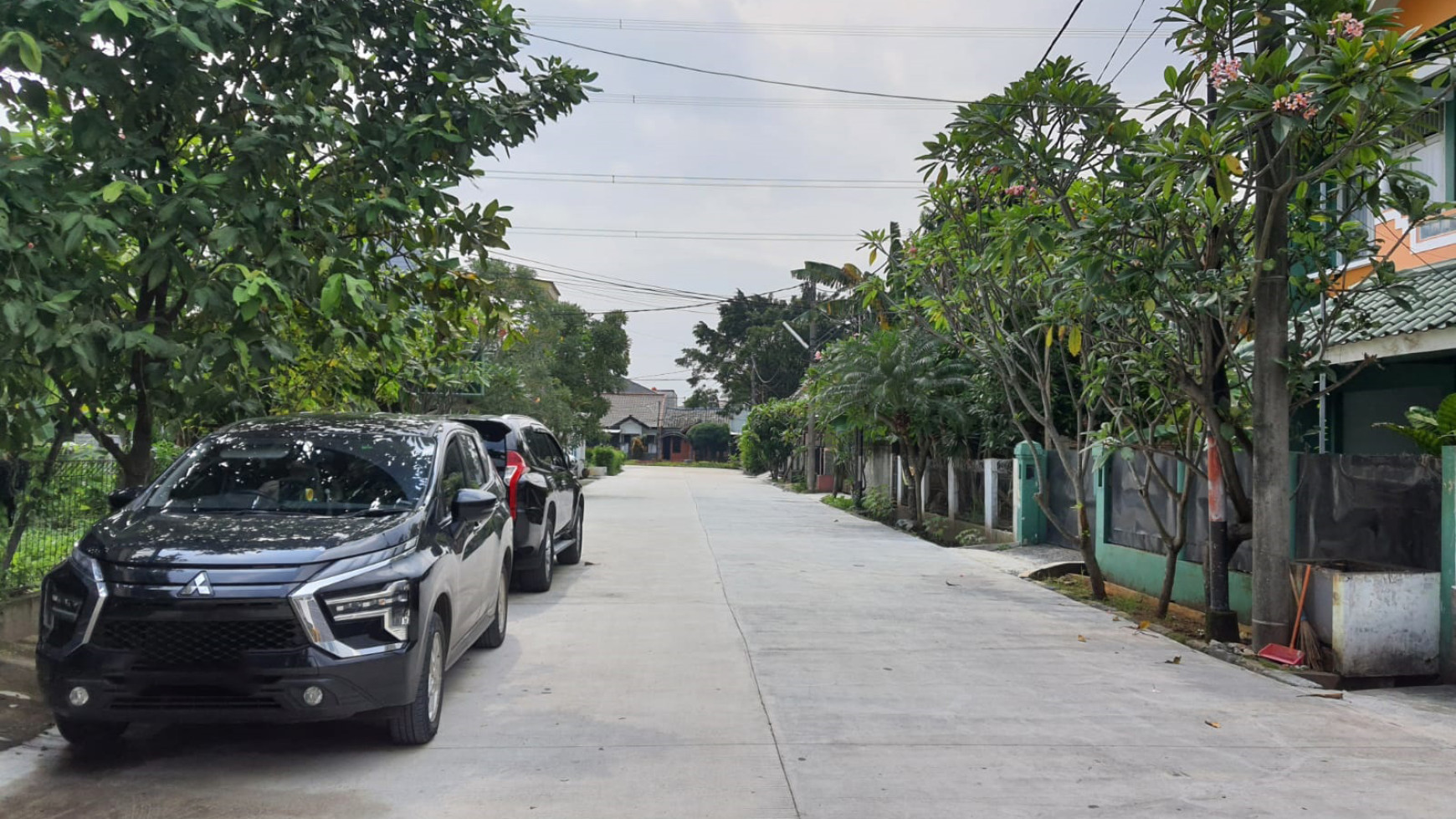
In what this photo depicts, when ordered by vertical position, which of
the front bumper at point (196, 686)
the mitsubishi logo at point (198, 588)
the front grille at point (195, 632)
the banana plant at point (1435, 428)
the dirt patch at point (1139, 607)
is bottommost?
the dirt patch at point (1139, 607)

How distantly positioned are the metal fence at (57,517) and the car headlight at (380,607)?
4.24 metres

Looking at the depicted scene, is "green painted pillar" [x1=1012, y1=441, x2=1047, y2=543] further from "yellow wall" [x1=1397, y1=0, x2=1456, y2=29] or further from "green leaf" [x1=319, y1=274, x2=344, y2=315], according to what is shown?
"green leaf" [x1=319, y1=274, x2=344, y2=315]

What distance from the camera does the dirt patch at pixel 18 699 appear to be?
6211 millimetres

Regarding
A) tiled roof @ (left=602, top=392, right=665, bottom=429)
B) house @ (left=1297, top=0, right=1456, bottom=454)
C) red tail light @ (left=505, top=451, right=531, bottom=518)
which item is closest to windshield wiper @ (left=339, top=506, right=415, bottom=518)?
red tail light @ (left=505, top=451, right=531, bottom=518)

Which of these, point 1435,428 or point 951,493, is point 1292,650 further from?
point 951,493

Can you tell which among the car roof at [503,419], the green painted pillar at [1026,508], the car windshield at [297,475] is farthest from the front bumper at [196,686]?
the green painted pillar at [1026,508]

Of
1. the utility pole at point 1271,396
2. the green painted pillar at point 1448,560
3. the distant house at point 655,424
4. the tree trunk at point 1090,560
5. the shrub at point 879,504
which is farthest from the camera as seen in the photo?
the distant house at point 655,424

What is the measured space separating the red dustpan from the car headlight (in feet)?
21.7

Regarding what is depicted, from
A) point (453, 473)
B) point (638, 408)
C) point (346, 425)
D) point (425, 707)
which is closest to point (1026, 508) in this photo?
point (453, 473)

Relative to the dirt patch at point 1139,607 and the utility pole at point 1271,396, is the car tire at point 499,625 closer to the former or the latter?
the dirt patch at point 1139,607

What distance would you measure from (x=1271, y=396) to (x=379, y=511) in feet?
22.9

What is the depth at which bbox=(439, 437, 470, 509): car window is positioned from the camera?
7.10 m

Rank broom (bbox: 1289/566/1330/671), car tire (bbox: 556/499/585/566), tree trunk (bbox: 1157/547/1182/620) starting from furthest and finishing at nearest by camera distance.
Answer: car tire (bbox: 556/499/585/566)
tree trunk (bbox: 1157/547/1182/620)
broom (bbox: 1289/566/1330/671)

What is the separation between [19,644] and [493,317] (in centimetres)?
411
